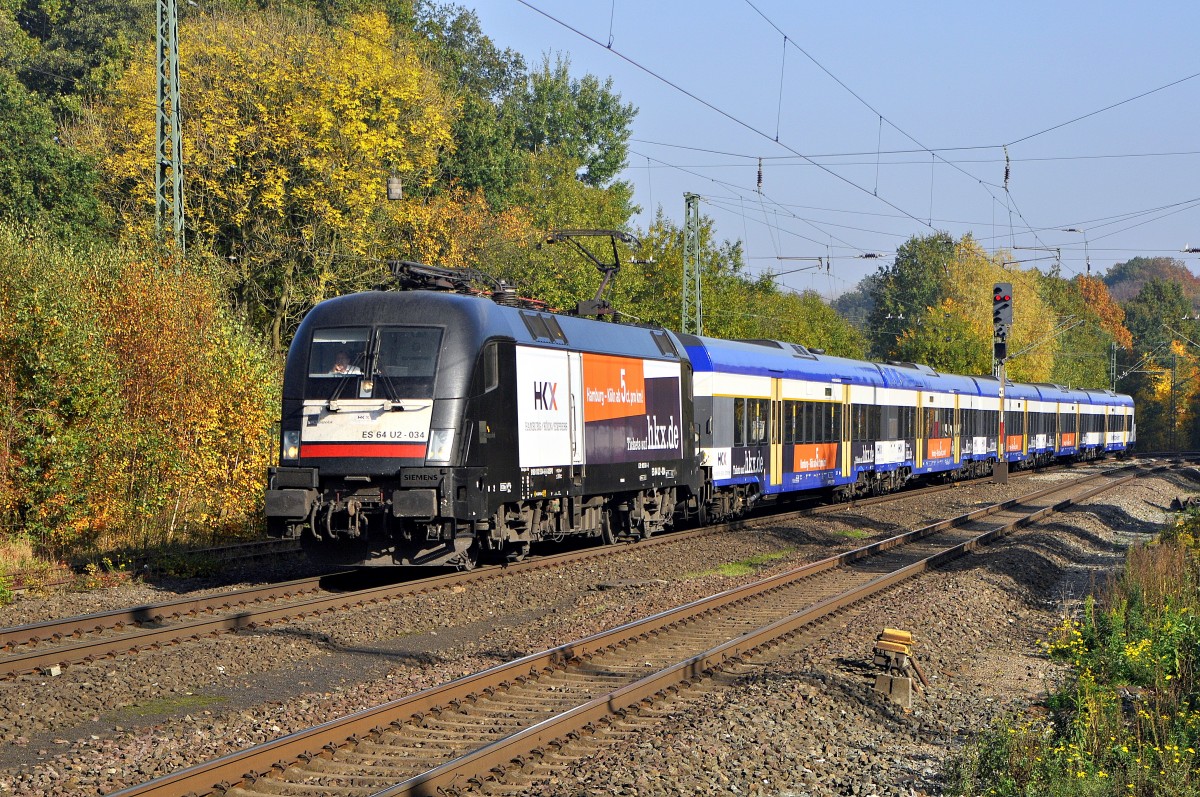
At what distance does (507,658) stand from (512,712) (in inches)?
72.9

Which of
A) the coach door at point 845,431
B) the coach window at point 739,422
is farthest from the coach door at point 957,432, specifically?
the coach window at point 739,422

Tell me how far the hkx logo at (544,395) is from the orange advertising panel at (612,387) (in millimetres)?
1090

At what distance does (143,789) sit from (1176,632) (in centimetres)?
947

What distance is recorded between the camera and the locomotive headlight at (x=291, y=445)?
47.7 feet

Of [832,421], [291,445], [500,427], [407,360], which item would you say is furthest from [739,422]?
[291,445]

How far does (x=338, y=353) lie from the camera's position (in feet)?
47.9

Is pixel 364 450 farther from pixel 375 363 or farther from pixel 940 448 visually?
pixel 940 448

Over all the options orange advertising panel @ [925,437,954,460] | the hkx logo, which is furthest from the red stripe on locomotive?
orange advertising panel @ [925,437,954,460]

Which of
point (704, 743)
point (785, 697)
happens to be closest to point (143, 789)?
point (704, 743)

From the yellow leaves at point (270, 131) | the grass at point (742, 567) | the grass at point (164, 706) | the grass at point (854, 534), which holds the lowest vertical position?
the grass at point (164, 706)

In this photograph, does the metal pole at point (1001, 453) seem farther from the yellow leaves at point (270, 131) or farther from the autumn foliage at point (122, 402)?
the autumn foliage at point (122, 402)

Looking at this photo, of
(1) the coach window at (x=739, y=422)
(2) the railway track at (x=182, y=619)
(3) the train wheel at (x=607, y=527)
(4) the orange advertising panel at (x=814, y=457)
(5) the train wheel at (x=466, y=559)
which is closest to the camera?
(2) the railway track at (x=182, y=619)

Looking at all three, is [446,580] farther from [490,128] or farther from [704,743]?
[490,128]

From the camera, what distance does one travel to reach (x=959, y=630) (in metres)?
13.1
